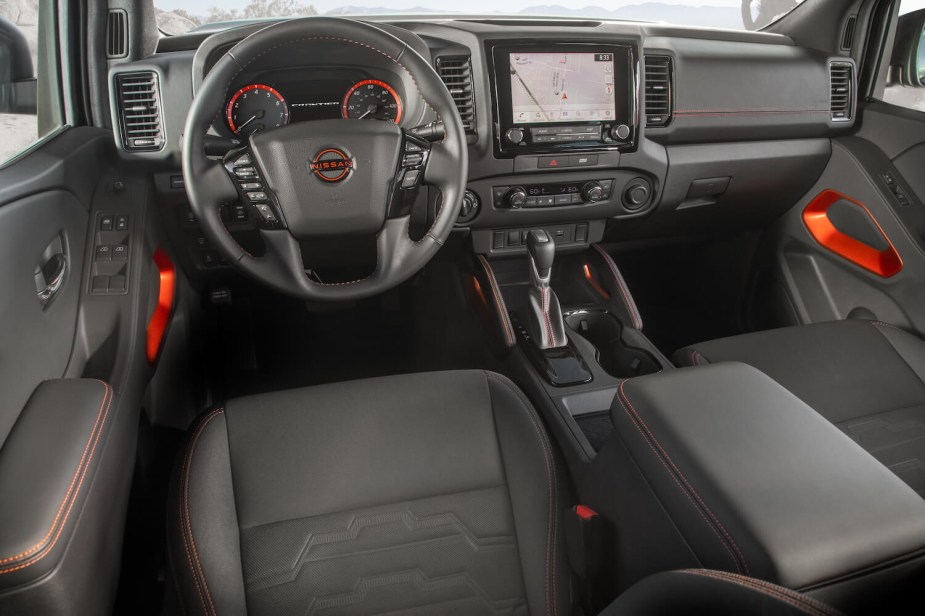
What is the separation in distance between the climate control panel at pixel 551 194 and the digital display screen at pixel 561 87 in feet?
0.66

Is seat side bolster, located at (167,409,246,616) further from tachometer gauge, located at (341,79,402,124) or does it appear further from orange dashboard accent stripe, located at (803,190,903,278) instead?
orange dashboard accent stripe, located at (803,190,903,278)

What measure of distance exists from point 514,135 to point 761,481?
128 centimetres

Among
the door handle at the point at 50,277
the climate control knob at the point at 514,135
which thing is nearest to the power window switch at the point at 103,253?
the door handle at the point at 50,277

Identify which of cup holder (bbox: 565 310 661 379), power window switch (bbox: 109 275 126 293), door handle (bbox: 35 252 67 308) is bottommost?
cup holder (bbox: 565 310 661 379)

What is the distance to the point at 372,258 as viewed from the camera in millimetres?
1810

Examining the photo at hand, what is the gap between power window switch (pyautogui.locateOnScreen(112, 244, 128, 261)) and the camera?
1620 millimetres

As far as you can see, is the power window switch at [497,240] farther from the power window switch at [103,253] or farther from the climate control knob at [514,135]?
the power window switch at [103,253]

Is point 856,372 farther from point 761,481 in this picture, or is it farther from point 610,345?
point 761,481

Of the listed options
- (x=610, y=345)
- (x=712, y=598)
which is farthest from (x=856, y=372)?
(x=712, y=598)

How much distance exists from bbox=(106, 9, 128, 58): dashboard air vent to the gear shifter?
3.84 ft

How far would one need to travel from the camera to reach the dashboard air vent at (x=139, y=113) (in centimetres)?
170

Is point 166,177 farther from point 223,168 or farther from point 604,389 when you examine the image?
point 604,389

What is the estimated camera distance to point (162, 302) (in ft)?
6.01

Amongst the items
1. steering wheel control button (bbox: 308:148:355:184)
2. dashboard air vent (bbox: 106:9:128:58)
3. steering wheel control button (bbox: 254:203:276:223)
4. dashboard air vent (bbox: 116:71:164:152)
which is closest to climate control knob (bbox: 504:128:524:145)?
steering wheel control button (bbox: 308:148:355:184)
